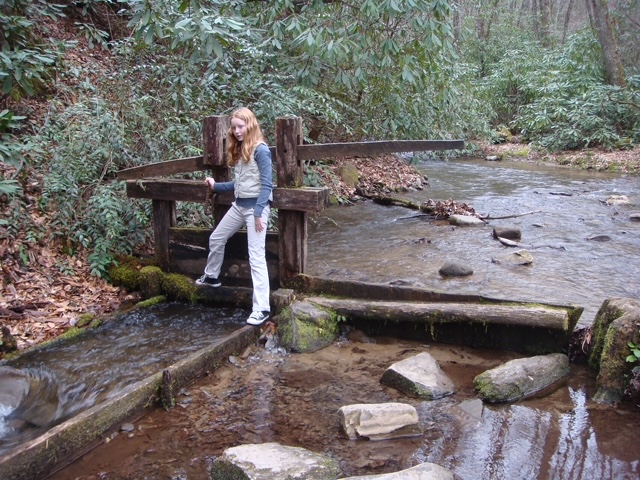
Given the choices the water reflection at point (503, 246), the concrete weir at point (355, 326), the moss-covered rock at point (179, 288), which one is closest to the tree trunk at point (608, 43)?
the water reflection at point (503, 246)

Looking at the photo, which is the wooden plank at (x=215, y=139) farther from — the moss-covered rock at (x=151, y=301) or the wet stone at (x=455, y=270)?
the wet stone at (x=455, y=270)

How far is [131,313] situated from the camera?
6.39 metres

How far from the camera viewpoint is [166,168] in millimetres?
6758

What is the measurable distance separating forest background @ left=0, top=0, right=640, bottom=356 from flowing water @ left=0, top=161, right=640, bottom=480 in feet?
4.29

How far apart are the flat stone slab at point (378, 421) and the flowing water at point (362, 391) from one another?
0.24 feet

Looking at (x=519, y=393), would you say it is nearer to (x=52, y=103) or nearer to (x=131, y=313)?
(x=131, y=313)

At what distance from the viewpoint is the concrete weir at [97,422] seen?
3.49 meters

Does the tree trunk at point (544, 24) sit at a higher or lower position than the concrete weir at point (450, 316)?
higher

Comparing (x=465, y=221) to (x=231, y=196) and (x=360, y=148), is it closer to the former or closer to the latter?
(x=360, y=148)

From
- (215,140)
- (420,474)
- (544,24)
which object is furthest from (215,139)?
(544,24)

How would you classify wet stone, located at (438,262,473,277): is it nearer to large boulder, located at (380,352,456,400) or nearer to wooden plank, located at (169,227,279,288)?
wooden plank, located at (169,227,279,288)

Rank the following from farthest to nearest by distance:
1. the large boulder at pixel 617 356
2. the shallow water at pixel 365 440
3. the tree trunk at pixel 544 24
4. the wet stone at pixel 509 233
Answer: the tree trunk at pixel 544 24, the wet stone at pixel 509 233, the large boulder at pixel 617 356, the shallow water at pixel 365 440

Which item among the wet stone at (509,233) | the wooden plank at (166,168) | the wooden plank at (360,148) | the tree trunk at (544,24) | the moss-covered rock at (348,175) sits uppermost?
the tree trunk at (544,24)

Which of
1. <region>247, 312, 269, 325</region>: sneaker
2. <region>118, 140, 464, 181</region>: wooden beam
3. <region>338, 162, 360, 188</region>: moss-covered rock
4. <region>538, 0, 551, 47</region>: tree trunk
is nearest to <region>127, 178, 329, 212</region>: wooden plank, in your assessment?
<region>118, 140, 464, 181</region>: wooden beam
